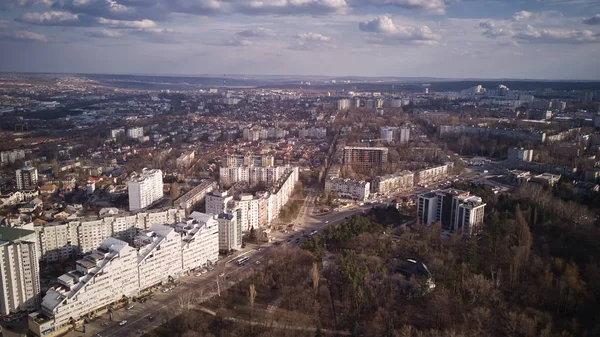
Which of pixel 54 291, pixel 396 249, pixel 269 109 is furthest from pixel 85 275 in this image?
pixel 269 109

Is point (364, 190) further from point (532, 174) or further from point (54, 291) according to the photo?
point (54, 291)

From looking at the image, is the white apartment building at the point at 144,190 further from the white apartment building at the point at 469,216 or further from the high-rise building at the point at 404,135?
the high-rise building at the point at 404,135

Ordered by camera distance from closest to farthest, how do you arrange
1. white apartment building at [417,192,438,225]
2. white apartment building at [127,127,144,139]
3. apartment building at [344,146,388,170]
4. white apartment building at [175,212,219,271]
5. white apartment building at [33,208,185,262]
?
white apartment building at [175,212,219,271] < white apartment building at [33,208,185,262] < white apartment building at [417,192,438,225] < apartment building at [344,146,388,170] < white apartment building at [127,127,144,139]

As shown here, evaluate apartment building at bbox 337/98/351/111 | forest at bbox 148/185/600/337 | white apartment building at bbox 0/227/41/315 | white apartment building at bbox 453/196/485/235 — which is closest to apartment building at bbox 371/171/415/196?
white apartment building at bbox 453/196/485/235

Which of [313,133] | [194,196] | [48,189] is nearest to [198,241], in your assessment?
[194,196]

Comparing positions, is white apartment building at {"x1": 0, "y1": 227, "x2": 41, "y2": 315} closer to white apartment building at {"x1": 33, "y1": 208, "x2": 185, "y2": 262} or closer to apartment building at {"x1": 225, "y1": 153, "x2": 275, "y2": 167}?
white apartment building at {"x1": 33, "y1": 208, "x2": 185, "y2": 262}

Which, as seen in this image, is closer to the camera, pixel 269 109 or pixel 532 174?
pixel 532 174
